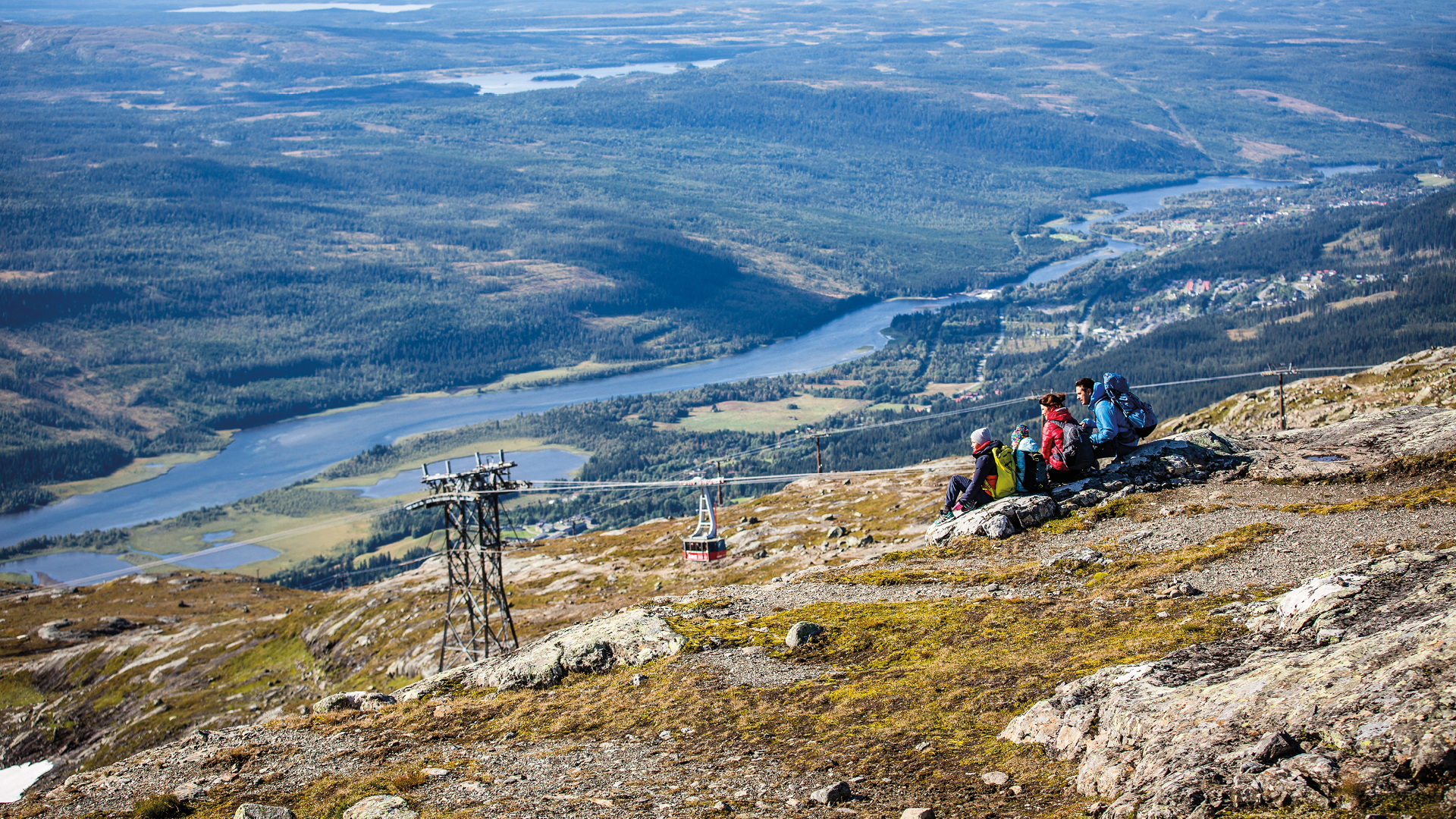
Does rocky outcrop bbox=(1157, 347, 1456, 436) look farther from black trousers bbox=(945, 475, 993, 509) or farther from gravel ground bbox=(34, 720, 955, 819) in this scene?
gravel ground bbox=(34, 720, 955, 819)

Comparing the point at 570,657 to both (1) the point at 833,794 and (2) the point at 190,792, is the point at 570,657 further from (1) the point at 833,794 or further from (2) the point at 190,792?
(1) the point at 833,794

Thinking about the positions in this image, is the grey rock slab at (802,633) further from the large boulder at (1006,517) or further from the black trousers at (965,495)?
the black trousers at (965,495)

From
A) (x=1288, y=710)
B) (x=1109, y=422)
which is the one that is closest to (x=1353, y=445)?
(x=1109, y=422)

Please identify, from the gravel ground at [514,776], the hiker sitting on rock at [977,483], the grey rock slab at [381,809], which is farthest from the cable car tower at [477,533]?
the grey rock slab at [381,809]

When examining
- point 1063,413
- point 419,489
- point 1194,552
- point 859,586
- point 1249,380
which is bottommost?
point 419,489

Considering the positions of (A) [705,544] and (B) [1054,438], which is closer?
(B) [1054,438]

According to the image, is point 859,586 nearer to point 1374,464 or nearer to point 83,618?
point 1374,464

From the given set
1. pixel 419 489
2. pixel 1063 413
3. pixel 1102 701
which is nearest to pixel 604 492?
pixel 419 489
